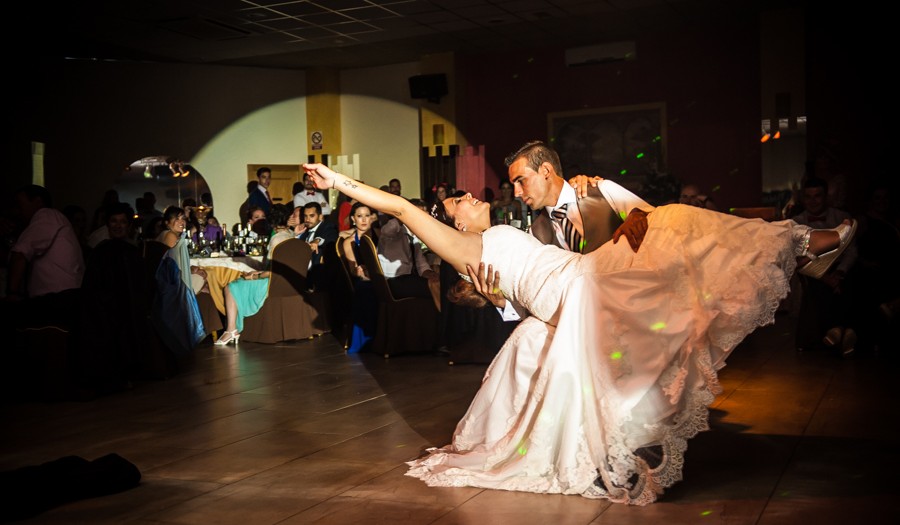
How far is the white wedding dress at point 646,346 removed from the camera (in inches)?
114

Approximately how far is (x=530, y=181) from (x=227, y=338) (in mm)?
4966

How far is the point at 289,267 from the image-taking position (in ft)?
25.2

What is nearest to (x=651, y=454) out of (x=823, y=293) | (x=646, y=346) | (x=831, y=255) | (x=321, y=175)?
(x=646, y=346)

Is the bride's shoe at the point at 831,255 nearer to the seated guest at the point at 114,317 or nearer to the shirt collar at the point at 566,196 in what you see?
the shirt collar at the point at 566,196

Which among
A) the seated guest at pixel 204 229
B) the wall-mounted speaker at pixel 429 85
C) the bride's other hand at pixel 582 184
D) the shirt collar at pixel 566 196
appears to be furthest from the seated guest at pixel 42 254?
the wall-mounted speaker at pixel 429 85

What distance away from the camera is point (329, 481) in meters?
3.34

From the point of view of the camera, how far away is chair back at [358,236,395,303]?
6.74 metres

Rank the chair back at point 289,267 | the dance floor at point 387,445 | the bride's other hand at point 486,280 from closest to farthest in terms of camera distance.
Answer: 1. the dance floor at point 387,445
2. the bride's other hand at point 486,280
3. the chair back at point 289,267

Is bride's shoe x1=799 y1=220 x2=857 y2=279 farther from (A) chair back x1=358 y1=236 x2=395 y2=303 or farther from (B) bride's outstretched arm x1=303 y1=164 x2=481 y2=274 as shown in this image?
(A) chair back x1=358 y1=236 x2=395 y2=303

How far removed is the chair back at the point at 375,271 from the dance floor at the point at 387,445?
0.70 metres

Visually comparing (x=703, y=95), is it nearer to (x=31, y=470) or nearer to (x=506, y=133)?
(x=506, y=133)

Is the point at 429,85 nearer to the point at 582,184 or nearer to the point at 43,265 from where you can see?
the point at 43,265

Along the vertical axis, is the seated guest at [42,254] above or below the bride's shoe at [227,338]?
above

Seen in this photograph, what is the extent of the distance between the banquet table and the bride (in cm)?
518
